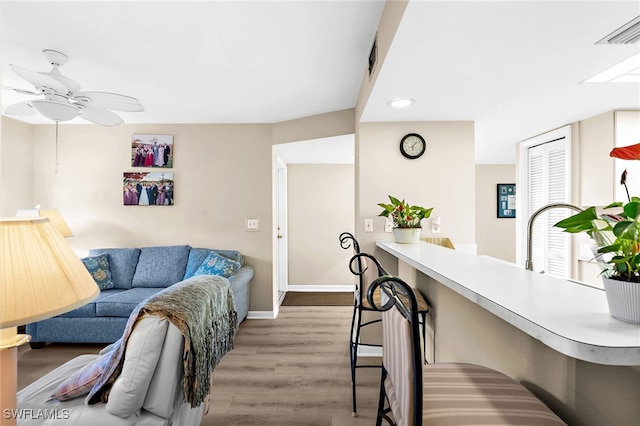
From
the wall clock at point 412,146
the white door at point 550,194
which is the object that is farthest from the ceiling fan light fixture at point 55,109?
the white door at point 550,194

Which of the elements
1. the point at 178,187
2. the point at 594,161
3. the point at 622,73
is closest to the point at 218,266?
the point at 178,187

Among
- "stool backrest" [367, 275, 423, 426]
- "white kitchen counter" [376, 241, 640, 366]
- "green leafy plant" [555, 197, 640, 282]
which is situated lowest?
"stool backrest" [367, 275, 423, 426]

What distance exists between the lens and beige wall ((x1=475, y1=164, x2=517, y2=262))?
5.31m

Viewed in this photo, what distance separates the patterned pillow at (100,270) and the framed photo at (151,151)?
118cm

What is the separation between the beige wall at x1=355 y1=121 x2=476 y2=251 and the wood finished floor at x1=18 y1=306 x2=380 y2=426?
110cm

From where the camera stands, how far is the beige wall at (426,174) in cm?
285

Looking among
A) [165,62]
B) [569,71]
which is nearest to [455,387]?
[569,71]

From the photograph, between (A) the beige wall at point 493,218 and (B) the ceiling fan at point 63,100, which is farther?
(A) the beige wall at point 493,218

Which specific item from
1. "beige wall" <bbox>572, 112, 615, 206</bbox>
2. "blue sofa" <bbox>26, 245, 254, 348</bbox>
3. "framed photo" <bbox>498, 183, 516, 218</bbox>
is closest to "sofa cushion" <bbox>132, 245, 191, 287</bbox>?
"blue sofa" <bbox>26, 245, 254, 348</bbox>

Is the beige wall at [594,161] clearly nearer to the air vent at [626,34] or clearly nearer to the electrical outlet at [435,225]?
the electrical outlet at [435,225]

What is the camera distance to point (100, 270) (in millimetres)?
3449

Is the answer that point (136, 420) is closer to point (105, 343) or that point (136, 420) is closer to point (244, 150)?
point (105, 343)

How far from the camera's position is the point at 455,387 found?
1.02 meters

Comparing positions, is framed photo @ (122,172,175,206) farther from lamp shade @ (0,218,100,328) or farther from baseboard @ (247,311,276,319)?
lamp shade @ (0,218,100,328)
